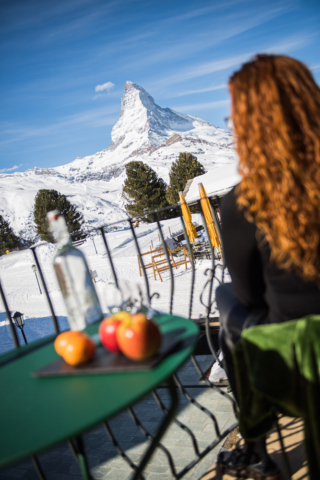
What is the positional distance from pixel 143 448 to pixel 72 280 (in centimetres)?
244

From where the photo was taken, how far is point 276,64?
1009 mm

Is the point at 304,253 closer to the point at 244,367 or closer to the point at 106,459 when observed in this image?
the point at 244,367

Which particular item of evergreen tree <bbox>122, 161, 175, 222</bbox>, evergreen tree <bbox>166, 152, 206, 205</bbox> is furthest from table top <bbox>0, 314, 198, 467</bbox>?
evergreen tree <bbox>122, 161, 175, 222</bbox>

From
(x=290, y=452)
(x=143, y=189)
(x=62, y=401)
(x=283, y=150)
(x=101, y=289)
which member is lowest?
(x=290, y=452)

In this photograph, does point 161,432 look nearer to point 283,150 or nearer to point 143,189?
point 283,150

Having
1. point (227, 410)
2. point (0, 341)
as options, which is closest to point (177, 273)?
point (0, 341)

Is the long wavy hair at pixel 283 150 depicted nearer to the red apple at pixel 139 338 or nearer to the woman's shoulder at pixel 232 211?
the woman's shoulder at pixel 232 211

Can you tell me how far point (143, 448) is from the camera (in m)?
3.04

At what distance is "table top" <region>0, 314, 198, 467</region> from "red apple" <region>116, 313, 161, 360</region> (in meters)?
0.05

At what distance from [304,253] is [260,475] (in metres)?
1.14

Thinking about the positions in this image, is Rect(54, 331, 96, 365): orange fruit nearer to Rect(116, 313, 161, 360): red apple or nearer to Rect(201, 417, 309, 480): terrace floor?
Rect(116, 313, 161, 360): red apple

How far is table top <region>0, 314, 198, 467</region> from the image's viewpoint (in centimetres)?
70

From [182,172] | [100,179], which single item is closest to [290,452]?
[182,172]

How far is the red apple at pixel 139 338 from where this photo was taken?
85 centimetres
